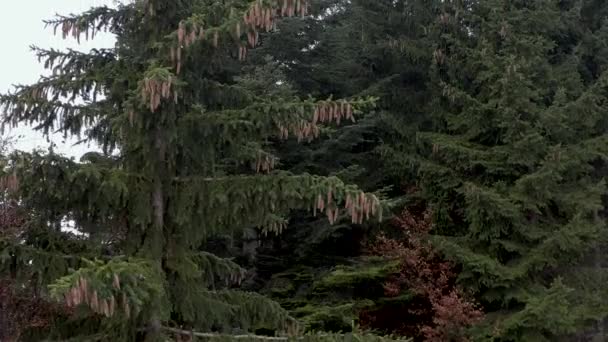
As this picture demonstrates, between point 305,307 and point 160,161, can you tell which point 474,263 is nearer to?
point 305,307

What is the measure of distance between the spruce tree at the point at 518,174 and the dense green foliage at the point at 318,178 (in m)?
0.05

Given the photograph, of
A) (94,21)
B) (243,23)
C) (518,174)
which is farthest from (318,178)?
(518,174)

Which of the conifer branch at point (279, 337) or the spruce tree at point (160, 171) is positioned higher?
the spruce tree at point (160, 171)

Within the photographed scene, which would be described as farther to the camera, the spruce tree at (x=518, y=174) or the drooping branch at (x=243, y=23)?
the spruce tree at (x=518, y=174)

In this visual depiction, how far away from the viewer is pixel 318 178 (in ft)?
18.5

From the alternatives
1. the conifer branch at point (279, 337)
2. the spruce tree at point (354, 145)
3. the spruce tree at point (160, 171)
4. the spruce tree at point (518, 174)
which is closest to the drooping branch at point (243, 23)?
the spruce tree at point (160, 171)

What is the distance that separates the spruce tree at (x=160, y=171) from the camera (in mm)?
5527

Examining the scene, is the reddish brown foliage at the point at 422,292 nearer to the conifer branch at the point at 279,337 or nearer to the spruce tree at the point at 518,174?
the spruce tree at the point at 518,174

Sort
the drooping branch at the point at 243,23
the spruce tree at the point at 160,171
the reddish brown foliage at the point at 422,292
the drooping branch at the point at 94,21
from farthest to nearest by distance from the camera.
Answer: the reddish brown foliage at the point at 422,292 → the drooping branch at the point at 94,21 → the spruce tree at the point at 160,171 → the drooping branch at the point at 243,23

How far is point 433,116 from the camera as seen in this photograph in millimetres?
14531

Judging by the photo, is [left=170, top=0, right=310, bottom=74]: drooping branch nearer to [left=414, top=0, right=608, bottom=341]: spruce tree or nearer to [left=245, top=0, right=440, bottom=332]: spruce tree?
[left=245, top=0, right=440, bottom=332]: spruce tree

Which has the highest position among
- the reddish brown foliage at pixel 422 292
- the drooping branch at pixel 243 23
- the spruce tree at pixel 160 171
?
the drooping branch at pixel 243 23

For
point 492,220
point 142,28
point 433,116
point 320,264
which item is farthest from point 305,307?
point 142,28

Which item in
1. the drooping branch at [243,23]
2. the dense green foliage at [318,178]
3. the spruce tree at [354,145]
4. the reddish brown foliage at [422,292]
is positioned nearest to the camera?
the drooping branch at [243,23]
